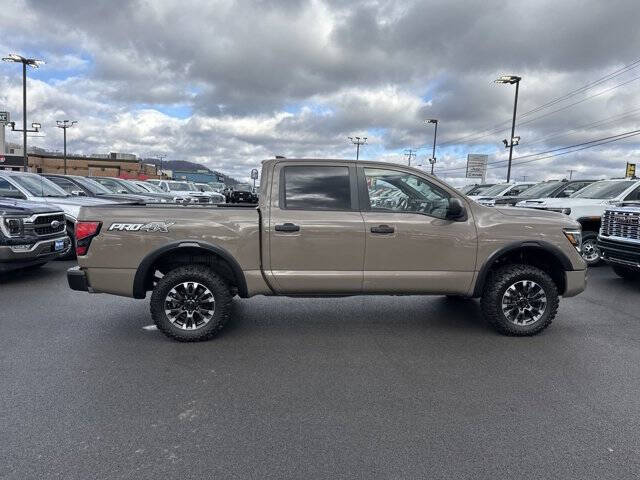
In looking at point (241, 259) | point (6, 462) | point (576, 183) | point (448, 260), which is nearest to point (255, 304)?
point (241, 259)

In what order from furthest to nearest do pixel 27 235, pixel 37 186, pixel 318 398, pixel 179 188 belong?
pixel 179 188 < pixel 37 186 < pixel 27 235 < pixel 318 398

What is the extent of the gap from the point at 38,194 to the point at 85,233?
6.03m

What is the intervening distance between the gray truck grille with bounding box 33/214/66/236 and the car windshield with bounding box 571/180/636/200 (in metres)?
11.1

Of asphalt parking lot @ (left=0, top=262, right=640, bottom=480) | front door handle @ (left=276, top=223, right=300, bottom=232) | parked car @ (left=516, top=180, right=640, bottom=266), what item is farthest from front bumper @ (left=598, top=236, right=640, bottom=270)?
front door handle @ (left=276, top=223, right=300, bottom=232)

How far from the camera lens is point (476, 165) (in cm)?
4019

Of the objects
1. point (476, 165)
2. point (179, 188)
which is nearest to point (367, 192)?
point (179, 188)

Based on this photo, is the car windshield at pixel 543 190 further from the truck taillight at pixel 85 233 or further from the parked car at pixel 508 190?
the truck taillight at pixel 85 233

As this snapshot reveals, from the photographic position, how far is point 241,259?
4.64 meters

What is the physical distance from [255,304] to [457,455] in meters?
3.86

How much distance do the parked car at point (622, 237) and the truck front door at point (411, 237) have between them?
4.37 metres

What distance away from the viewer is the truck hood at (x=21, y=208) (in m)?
7.03

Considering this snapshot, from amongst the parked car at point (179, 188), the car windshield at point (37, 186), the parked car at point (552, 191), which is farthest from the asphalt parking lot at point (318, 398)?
the parked car at point (179, 188)

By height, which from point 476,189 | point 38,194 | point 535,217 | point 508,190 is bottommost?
point 38,194

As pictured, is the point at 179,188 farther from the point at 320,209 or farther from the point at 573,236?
the point at 573,236
